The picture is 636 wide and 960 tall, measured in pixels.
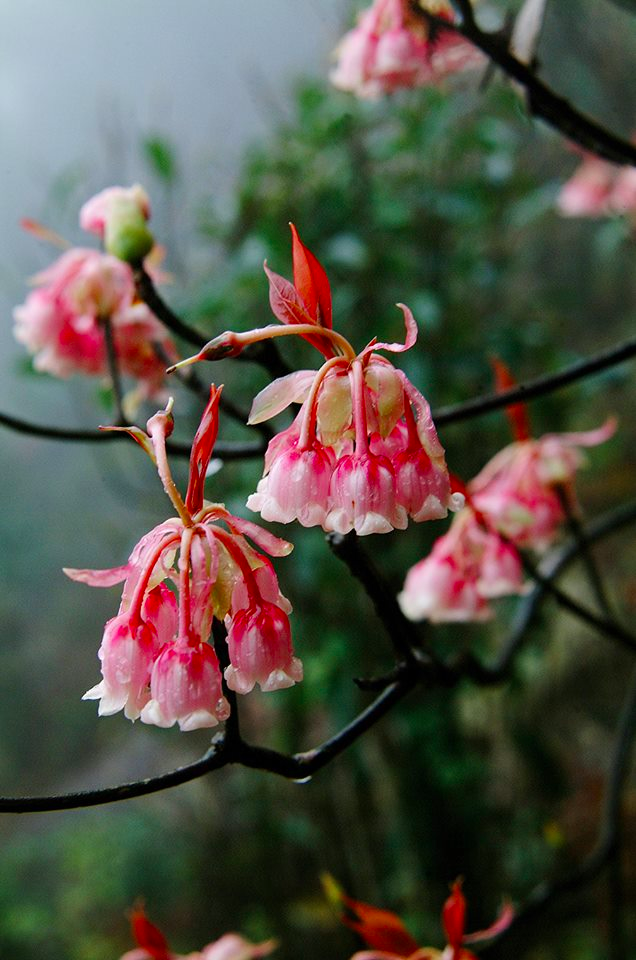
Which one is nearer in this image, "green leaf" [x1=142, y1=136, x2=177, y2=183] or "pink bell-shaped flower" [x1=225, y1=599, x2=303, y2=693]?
"pink bell-shaped flower" [x1=225, y1=599, x2=303, y2=693]

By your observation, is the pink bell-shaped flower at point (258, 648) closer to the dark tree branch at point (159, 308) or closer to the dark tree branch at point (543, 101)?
the dark tree branch at point (159, 308)

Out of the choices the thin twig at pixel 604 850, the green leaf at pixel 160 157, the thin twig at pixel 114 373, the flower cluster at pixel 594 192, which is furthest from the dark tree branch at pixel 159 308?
the flower cluster at pixel 594 192

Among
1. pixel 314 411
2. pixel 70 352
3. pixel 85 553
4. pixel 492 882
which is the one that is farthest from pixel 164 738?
pixel 314 411

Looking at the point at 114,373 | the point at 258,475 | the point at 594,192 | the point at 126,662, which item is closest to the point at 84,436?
the point at 114,373

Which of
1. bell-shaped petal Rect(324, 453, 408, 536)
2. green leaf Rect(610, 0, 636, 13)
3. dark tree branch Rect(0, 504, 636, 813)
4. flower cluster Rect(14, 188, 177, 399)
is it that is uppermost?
green leaf Rect(610, 0, 636, 13)

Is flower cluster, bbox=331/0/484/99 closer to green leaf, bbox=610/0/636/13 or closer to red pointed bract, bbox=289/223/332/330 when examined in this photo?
green leaf, bbox=610/0/636/13

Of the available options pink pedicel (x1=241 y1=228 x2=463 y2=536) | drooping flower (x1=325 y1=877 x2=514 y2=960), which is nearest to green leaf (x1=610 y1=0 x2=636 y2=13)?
pink pedicel (x1=241 y1=228 x2=463 y2=536)

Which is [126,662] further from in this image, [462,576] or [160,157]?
[160,157]
